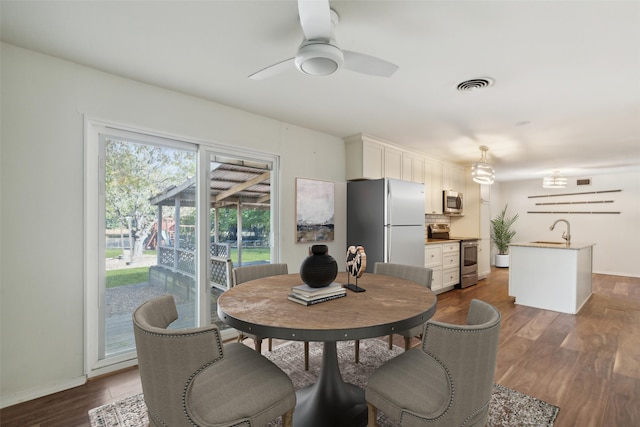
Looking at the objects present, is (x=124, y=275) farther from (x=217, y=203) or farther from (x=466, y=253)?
(x=466, y=253)

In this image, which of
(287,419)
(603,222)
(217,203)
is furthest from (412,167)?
(603,222)

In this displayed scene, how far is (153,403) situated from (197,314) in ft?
6.34

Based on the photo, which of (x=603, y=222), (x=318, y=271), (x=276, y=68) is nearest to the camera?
(x=318, y=271)

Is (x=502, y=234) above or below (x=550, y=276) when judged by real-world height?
above

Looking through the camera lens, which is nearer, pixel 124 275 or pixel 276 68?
pixel 276 68

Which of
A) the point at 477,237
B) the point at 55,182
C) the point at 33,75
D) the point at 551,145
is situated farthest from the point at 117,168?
the point at 477,237

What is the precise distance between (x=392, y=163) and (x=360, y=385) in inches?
127

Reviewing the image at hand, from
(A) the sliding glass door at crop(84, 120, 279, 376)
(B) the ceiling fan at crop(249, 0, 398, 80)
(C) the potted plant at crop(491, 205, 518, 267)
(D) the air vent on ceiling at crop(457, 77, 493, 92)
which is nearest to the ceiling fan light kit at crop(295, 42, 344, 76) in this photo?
(B) the ceiling fan at crop(249, 0, 398, 80)

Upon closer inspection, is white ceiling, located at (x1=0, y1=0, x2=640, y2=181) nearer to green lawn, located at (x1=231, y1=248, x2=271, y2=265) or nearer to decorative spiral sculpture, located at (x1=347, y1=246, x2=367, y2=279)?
decorative spiral sculpture, located at (x1=347, y1=246, x2=367, y2=279)

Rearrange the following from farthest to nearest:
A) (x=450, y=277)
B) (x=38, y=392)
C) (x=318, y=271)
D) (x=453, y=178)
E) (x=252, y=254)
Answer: (x=453, y=178) → (x=450, y=277) → (x=252, y=254) → (x=38, y=392) → (x=318, y=271)

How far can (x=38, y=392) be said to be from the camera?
2.03 m

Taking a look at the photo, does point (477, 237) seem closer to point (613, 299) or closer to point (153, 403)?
point (613, 299)

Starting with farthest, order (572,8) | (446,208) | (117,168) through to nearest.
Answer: (446,208)
(117,168)
(572,8)

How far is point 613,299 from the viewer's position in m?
4.61
